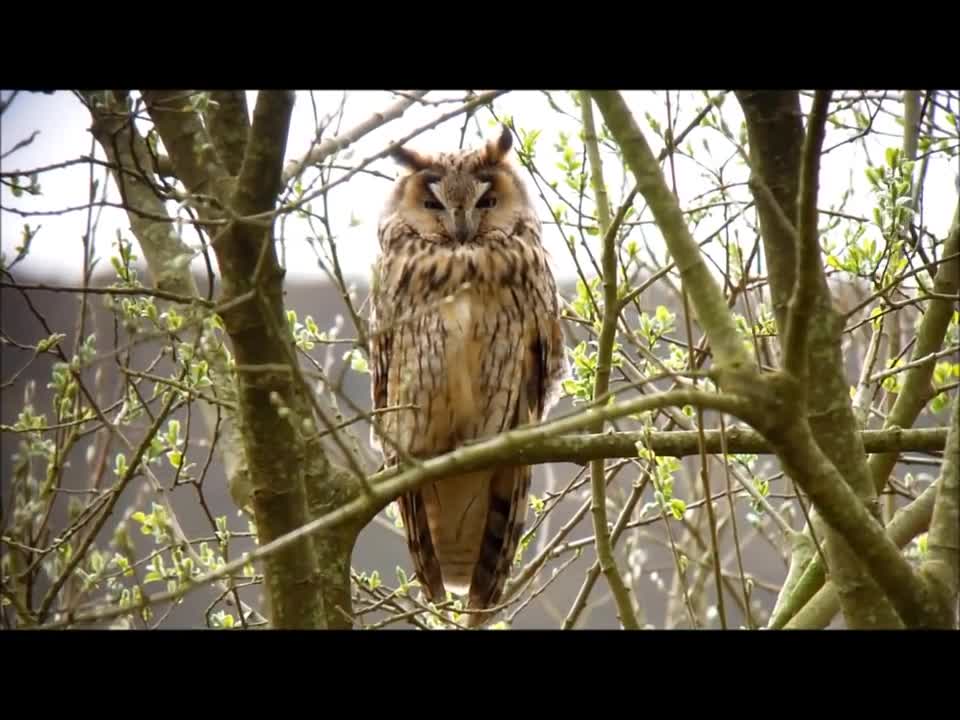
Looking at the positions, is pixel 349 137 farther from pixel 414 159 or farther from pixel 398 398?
pixel 398 398

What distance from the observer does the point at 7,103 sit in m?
1.92

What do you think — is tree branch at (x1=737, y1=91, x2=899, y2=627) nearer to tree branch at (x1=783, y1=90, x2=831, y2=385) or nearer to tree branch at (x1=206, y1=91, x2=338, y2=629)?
tree branch at (x1=783, y1=90, x2=831, y2=385)

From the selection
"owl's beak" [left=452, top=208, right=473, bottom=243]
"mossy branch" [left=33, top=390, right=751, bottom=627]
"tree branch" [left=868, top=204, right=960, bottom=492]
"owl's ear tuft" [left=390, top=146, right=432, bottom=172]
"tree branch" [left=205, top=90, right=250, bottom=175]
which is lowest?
"mossy branch" [left=33, top=390, right=751, bottom=627]

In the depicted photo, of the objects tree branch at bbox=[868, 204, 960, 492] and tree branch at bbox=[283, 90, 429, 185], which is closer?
tree branch at bbox=[283, 90, 429, 185]

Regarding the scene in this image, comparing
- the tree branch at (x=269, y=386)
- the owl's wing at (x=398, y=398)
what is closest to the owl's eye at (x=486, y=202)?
the owl's wing at (x=398, y=398)

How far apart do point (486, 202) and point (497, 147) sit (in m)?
0.14

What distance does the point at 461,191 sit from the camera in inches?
102

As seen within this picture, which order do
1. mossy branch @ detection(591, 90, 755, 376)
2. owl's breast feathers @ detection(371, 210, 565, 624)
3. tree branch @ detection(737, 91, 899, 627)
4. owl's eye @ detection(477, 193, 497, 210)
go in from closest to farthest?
mossy branch @ detection(591, 90, 755, 376)
tree branch @ detection(737, 91, 899, 627)
owl's breast feathers @ detection(371, 210, 565, 624)
owl's eye @ detection(477, 193, 497, 210)

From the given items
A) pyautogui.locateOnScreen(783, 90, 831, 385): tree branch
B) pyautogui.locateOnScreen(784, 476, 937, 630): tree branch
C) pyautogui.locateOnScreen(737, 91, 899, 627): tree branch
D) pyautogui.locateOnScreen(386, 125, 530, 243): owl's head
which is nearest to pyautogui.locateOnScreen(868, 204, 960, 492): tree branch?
pyautogui.locateOnScreen(784, 476, 937, 630): tree branch

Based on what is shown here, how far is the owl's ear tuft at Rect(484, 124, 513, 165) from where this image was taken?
2664 mm
